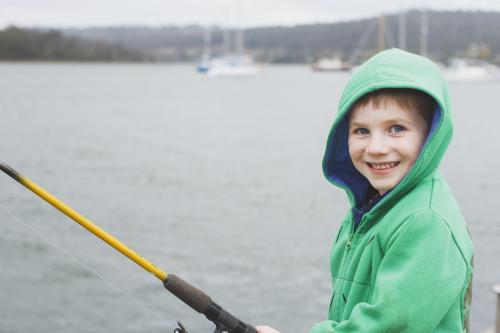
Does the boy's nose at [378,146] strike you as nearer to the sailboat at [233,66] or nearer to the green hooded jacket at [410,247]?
the green hooded jacket at [410,247]

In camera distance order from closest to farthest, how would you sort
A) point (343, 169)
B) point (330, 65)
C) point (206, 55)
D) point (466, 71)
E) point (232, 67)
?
point (343, 169) < point (466, 71) < point (232, 67) < point (206, 55) < point (330, 65)

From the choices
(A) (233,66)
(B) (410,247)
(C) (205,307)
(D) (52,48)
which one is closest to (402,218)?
(B) (410,247)

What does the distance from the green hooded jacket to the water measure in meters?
4.06

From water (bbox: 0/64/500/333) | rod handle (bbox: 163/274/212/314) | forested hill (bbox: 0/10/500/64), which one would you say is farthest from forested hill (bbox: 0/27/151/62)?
rod handle (bbox: 163/274/212/314)

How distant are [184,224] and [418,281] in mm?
13323

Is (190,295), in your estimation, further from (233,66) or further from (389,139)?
(233,66)

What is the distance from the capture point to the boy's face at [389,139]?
1820 mm

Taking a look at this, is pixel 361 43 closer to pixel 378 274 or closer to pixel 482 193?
pixel 482 193

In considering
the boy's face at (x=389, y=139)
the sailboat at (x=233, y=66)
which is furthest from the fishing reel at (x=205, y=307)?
the sailboat at (x=233, y=66)

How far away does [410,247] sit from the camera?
1697mm

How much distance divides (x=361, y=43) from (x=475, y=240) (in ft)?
325

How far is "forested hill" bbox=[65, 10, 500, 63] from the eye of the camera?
10156 cm

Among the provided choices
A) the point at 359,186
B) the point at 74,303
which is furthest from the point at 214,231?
the point at 359,186

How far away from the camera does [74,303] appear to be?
1043 centimetres
